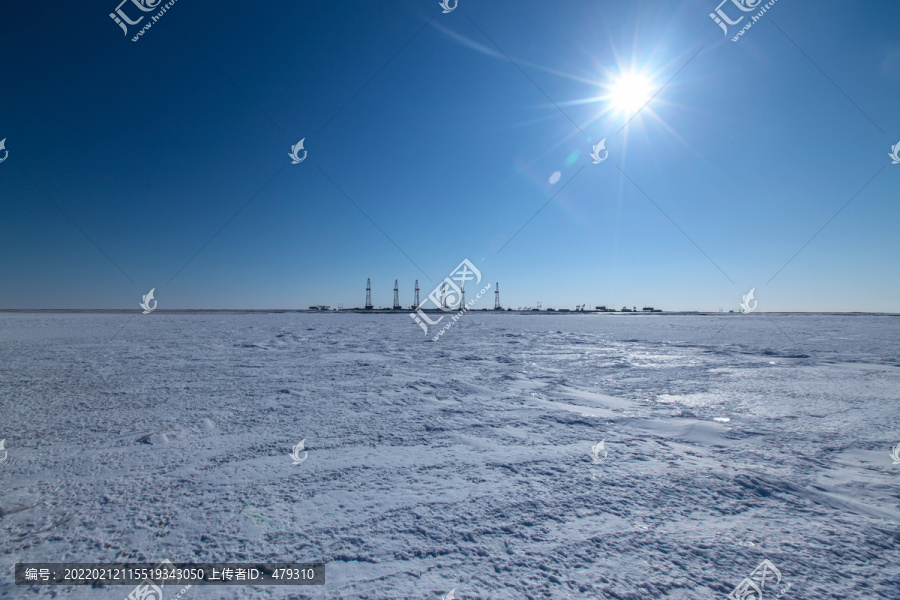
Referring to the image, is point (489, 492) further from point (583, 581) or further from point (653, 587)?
point (653, 587)

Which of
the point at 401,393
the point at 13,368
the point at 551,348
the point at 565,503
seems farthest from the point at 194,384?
the point at 551,348

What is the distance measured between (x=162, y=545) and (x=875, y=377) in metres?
11.7

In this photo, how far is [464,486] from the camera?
2924mm

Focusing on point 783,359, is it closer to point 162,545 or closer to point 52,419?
point 162,545

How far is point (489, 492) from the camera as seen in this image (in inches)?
111

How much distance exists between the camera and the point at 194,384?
630 centimetres

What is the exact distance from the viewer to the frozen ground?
6.68 feet

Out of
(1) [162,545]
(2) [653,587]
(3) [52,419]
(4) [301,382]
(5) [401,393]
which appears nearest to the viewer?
(2) [653,587]

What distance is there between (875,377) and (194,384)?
13234 millimetres

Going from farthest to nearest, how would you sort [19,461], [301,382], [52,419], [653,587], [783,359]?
[783,359], [301,382], [52,419], [19,461], [653,587]

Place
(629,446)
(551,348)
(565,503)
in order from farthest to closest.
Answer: (551,348)
(629,446)
(565,503)

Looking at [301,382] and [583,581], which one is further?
[301,382]

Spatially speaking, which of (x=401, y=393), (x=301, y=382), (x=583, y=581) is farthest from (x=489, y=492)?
(x=301, y=382)

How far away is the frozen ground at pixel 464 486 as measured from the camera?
80.1 inches
